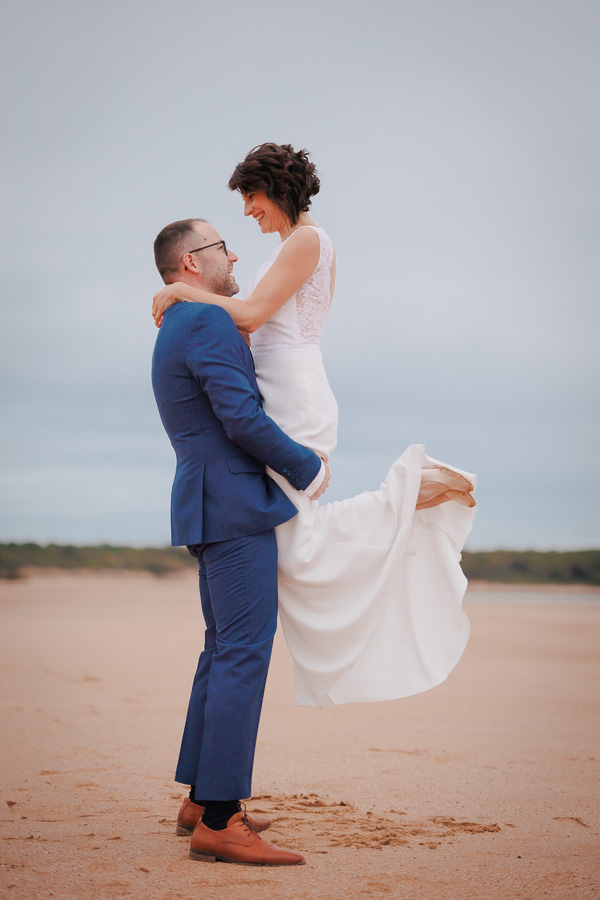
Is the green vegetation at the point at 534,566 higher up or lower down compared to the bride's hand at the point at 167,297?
lower down

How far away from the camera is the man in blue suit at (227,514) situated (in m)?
2.86

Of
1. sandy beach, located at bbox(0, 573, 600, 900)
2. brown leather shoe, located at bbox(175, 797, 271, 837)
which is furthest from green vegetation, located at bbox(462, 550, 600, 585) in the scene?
brown leather shoe, located at bbox(175, 797, 271, 837)

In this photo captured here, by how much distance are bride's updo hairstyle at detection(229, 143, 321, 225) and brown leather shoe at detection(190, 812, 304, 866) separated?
7.53 feet

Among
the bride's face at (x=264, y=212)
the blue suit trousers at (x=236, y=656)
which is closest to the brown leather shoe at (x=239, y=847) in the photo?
the blue suit trousers at (x=236, y=656)

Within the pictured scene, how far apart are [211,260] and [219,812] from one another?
204 cm

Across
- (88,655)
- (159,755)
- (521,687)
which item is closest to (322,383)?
(159,755)

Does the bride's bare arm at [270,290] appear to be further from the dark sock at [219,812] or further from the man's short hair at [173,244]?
the dark sock at [219,812]

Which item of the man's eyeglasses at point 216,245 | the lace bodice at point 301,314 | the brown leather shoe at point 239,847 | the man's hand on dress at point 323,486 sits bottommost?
the brown leather shoe at point 239,847

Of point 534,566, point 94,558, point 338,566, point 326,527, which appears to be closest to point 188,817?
point 338,566

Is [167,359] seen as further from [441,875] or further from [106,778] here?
[106,778]

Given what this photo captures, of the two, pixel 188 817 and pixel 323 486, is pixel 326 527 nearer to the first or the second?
pixel 323 486

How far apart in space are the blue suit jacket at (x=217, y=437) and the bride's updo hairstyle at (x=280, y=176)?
1.96ft

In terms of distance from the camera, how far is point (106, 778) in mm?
4582

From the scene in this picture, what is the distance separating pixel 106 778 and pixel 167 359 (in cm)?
273
